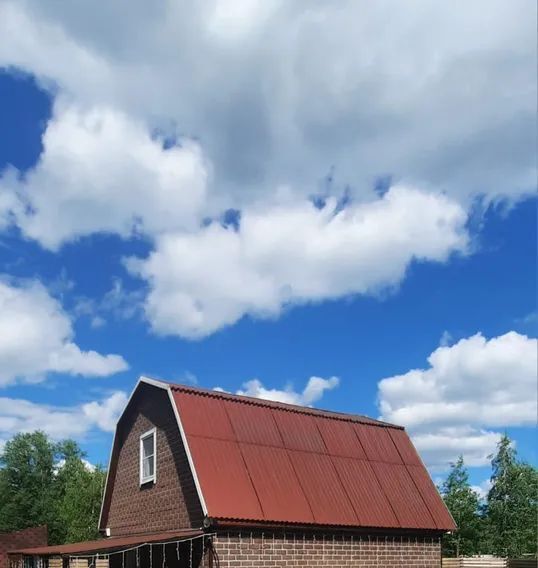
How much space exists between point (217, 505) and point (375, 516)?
4.70 metres

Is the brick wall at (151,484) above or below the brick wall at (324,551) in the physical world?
above

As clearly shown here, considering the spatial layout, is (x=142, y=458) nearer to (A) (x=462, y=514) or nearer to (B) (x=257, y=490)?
(B) (x=257, y=490)

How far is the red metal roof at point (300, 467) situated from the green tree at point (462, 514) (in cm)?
1405

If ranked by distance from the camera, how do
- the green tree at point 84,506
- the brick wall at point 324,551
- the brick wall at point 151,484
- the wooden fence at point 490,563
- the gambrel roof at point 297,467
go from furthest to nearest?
the green tree at point 84,506
the wooden fence at point 490,563
the brick wall at point 151,484
the gambrel roof at point 297,467
the brick wall at point 324,551

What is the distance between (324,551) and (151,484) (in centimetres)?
492

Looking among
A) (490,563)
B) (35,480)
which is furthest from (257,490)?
(35,480)

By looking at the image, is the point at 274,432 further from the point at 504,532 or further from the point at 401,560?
the point at 504,532

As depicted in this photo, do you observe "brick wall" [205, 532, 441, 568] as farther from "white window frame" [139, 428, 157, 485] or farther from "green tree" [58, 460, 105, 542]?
"green tree" [58, 460, 105, 542]

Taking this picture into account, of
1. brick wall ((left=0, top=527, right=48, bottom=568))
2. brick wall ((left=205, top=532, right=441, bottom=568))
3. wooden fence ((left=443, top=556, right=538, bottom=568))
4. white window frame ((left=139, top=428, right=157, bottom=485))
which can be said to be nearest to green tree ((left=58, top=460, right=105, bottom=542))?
brick wall ((left=0, top=527, right=48, bottom=568))

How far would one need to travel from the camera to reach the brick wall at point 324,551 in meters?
15.4

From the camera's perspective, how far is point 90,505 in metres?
38.7

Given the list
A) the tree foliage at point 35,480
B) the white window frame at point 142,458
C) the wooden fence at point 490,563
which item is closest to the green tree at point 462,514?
the wooden fence at point 490,563

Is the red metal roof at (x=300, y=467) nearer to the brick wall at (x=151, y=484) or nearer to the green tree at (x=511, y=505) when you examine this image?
the brick wall at (x=151, y=484)

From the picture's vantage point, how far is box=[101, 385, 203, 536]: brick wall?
54.9 feet
